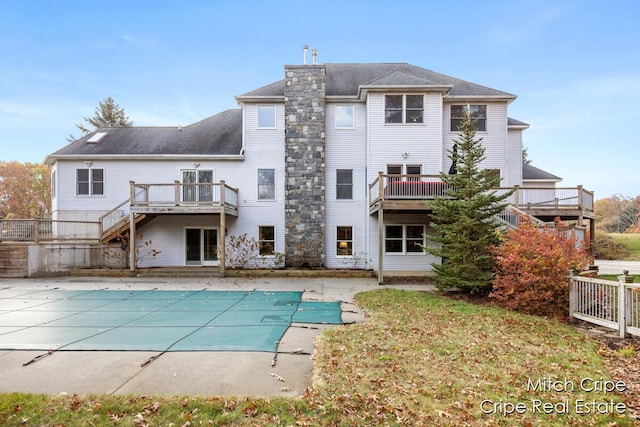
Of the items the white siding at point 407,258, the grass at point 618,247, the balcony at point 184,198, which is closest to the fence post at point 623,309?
the white siding at point 407,258

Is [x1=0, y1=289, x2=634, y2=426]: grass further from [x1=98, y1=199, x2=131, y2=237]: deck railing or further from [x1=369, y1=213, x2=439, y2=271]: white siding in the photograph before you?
[x1=98, y1=199, x2=131, y2=237]: deck railing

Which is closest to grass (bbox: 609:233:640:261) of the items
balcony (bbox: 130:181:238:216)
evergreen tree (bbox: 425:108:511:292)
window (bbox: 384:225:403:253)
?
window (bbox: 384:225:403:253)

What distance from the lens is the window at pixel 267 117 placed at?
56.1 ft

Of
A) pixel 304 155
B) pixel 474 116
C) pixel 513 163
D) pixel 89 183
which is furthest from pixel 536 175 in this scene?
pixel 89 183

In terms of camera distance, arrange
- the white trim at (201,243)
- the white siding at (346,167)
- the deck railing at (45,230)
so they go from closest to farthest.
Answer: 1. the deck railing at (45,230)
2. the white siding at (346,167)
3. the white trim at (201,243)

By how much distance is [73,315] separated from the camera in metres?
8.30

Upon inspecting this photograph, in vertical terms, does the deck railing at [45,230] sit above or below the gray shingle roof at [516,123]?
below

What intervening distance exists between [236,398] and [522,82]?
3515cm

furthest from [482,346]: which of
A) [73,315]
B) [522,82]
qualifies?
[522,82]

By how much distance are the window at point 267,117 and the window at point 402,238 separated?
796cm

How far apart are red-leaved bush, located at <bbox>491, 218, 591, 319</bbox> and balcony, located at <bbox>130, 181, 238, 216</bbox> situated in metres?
11.4

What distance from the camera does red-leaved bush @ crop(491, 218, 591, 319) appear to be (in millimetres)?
8500

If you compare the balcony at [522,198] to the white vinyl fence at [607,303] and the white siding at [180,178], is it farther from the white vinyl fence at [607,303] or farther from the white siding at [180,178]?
→ the white siding at [180,178]

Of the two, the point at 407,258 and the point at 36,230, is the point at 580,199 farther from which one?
the point at 36,230
